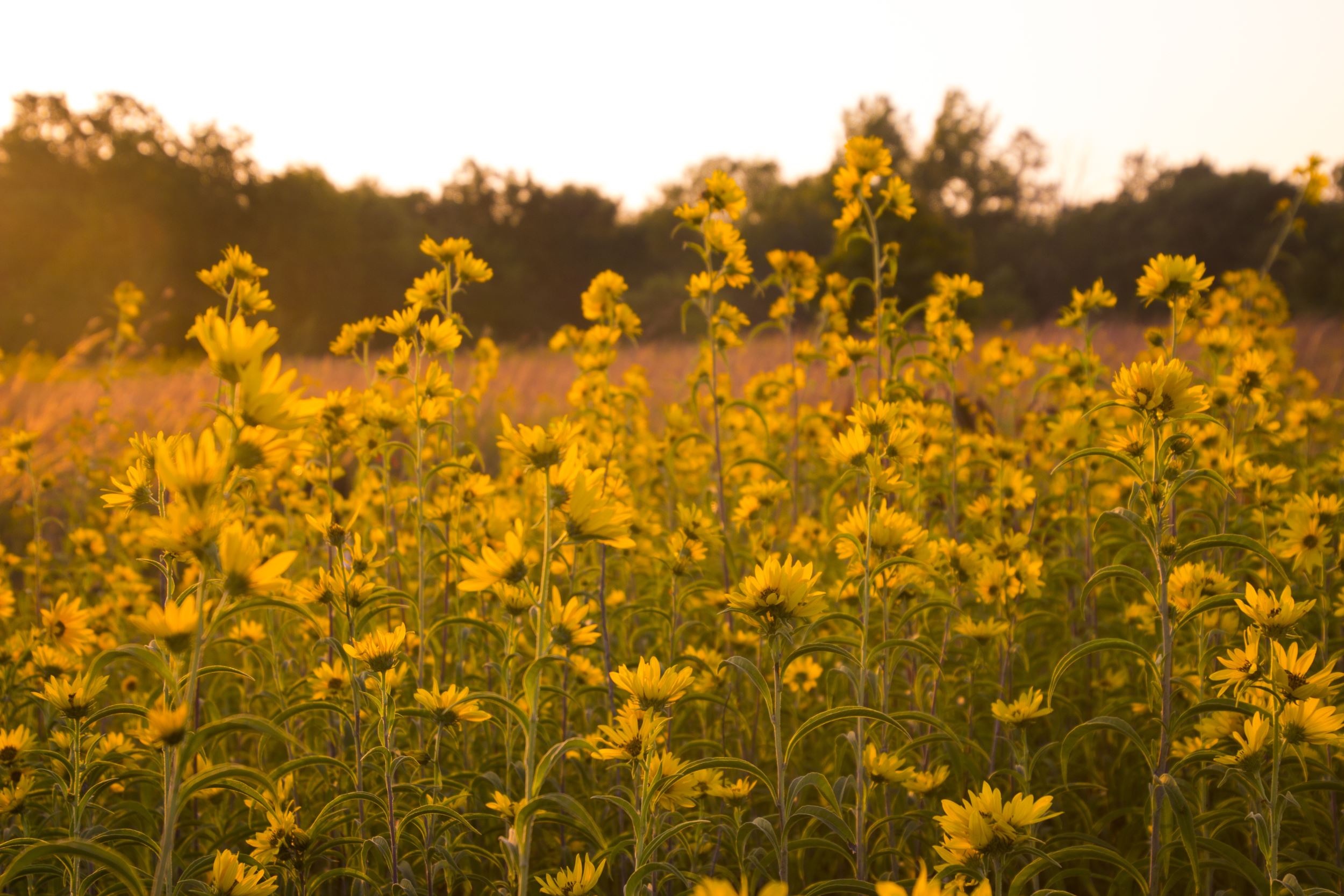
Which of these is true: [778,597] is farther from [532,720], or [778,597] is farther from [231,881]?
[231,881]

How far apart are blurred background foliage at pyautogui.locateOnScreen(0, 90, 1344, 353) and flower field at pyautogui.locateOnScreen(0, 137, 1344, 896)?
11.3 m

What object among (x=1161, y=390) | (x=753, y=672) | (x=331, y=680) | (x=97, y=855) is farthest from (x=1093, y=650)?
(x=331, y=680)

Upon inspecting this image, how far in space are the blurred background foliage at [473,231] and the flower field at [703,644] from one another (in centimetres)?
1130

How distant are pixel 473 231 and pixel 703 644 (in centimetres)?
2301

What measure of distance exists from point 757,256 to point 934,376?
19984 millimetres

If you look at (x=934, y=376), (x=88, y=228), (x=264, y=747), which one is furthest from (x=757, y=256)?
(x=264, y=747)

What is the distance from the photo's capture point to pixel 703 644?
2.45m

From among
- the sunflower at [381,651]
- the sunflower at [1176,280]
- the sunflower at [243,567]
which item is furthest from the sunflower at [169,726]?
the sunflower at [1176,280]

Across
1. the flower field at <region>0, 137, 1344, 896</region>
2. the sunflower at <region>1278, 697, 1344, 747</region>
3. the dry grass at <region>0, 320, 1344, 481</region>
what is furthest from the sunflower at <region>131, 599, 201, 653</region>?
the dry grass at <region>0, 320, 1344, 481</region>

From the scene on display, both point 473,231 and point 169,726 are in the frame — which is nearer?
point 169,726

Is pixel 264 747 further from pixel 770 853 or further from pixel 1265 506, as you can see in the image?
pixel 1265 506

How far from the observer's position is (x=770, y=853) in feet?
4.36

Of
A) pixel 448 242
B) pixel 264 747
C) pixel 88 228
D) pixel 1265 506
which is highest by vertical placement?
pixel 88 228

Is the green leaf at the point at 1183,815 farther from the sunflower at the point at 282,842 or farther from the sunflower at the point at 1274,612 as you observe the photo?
the sunflower at the point at 282,842
